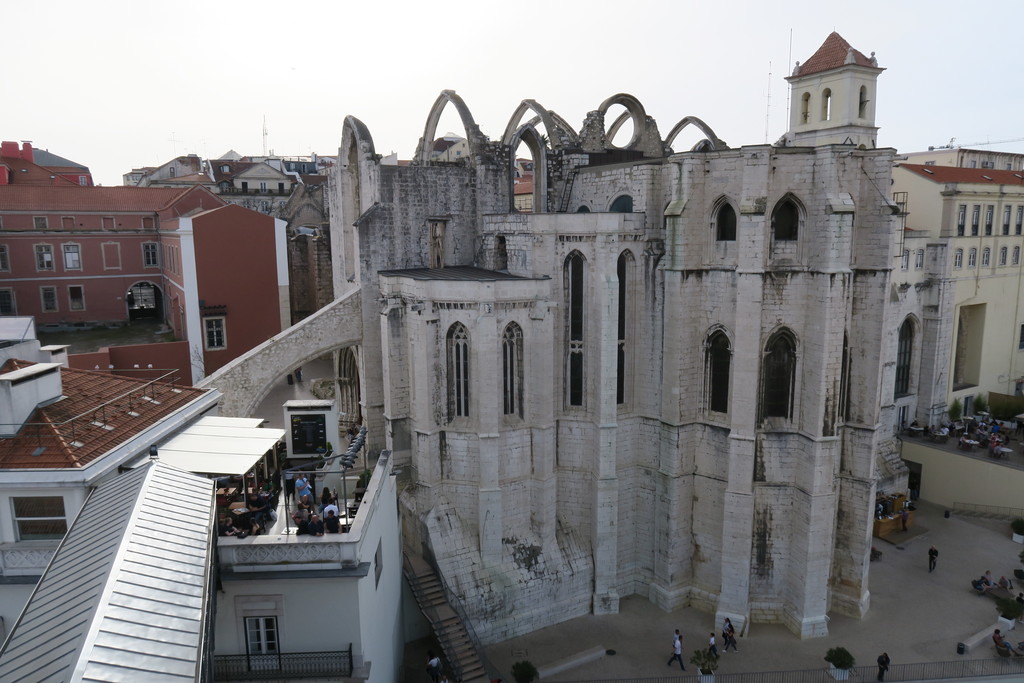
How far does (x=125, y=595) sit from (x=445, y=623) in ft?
38.4

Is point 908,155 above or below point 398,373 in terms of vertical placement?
above

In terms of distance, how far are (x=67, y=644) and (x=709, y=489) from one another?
18088 millimetres

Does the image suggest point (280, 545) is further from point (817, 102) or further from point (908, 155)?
point (908, 155)

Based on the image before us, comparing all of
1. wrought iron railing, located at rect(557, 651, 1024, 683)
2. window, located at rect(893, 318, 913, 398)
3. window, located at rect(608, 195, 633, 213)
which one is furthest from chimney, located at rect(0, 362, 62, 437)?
window, located at rect(893, 318, 913, 398)

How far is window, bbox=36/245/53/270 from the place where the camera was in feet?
114

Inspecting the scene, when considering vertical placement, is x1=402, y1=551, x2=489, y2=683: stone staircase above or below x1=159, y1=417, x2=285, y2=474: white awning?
below

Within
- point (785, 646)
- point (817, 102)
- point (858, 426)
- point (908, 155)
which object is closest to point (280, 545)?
point (785, 646)

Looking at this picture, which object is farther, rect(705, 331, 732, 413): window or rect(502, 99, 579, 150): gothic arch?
rect(502, 99, 579, 150): gothic arch

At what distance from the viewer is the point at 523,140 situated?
25.5 metres

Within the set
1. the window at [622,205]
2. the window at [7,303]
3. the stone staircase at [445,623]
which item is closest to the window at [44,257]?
the window at [7,303]

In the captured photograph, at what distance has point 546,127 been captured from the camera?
2480 cm

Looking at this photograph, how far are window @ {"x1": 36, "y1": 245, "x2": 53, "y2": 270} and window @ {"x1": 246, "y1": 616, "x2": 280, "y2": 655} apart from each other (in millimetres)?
29868

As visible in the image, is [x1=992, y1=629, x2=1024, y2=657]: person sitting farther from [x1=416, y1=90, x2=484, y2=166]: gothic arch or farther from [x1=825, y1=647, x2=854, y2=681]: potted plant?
[x1=416, y1=90, x2=484, y2=166]: gothic arch

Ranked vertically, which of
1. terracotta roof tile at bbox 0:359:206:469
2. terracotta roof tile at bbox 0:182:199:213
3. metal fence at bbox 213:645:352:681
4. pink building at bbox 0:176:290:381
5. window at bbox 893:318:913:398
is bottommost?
metal fence at bbox 213:645:352:681
